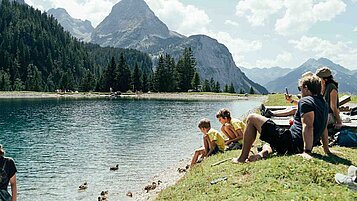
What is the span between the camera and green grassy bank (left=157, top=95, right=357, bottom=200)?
27.3 feet

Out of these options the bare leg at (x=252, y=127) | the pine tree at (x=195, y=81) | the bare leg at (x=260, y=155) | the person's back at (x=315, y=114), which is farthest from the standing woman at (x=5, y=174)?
the pine tree at (x=195, y=81)

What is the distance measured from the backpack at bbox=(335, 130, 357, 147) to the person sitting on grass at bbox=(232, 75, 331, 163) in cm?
342

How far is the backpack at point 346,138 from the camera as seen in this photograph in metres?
14.1

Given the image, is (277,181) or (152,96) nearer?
(277,181)

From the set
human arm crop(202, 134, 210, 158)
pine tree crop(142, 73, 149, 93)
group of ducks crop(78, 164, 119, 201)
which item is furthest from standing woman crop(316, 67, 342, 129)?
pine tree crop(142, 73, 149, 93)

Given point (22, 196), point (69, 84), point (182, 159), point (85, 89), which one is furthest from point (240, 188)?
point (69, 84)

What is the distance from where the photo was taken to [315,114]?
10.5 meters

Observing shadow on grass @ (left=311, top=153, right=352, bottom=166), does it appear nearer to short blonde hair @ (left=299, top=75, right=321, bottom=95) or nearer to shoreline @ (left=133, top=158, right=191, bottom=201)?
short blonde hair @ (left=299, top=75, right=321, bottom=95)

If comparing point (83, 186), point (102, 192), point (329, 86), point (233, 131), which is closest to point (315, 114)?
point (329, 86)

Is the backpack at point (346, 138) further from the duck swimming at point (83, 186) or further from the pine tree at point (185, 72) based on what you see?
the pine tree at point (185, 72)

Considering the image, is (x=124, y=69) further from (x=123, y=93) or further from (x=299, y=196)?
(x=299, y=196)

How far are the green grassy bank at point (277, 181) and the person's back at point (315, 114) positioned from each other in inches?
24.8

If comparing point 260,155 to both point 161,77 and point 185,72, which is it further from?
point 185,72

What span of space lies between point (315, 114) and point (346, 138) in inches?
176
